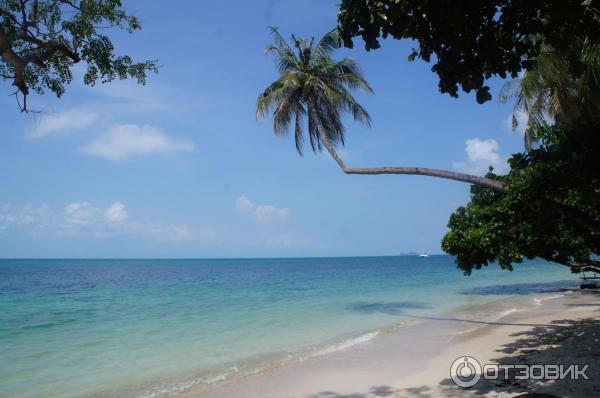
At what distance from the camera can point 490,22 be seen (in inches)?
171

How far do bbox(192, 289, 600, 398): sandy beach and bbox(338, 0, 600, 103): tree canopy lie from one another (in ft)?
11.1

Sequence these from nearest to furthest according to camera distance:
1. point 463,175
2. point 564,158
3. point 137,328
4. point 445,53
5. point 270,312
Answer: point 445,53, point 564,158, point 463,175, point 137,328, point 270,312

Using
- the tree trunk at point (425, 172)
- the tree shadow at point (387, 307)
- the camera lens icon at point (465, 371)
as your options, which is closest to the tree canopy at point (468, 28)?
the tree trunk at point (425, 172)

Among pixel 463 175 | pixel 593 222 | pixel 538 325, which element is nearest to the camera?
pixel 593 222

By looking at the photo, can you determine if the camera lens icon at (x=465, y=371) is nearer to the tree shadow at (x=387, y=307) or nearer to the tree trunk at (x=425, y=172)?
the tree trunk at (x=425, y=172)

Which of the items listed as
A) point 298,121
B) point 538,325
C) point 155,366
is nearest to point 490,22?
point 155,366

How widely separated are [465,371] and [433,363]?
3.17 ft

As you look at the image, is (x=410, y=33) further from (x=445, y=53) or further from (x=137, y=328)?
(x=137, y=328)

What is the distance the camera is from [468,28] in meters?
4.27

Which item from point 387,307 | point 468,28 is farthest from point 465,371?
point 387,307

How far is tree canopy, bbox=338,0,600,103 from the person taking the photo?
159 inches

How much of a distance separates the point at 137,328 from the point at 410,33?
1336 cm

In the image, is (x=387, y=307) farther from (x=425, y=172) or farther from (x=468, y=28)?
(x=468, y=28)

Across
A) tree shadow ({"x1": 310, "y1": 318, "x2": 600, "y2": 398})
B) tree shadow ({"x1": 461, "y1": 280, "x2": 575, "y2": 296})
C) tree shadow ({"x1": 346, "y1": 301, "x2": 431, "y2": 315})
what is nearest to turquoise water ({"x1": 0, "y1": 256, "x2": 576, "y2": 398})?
tree shadow ({"x1": 346, "y1": 301, "x2": 431, "y2": 315})
